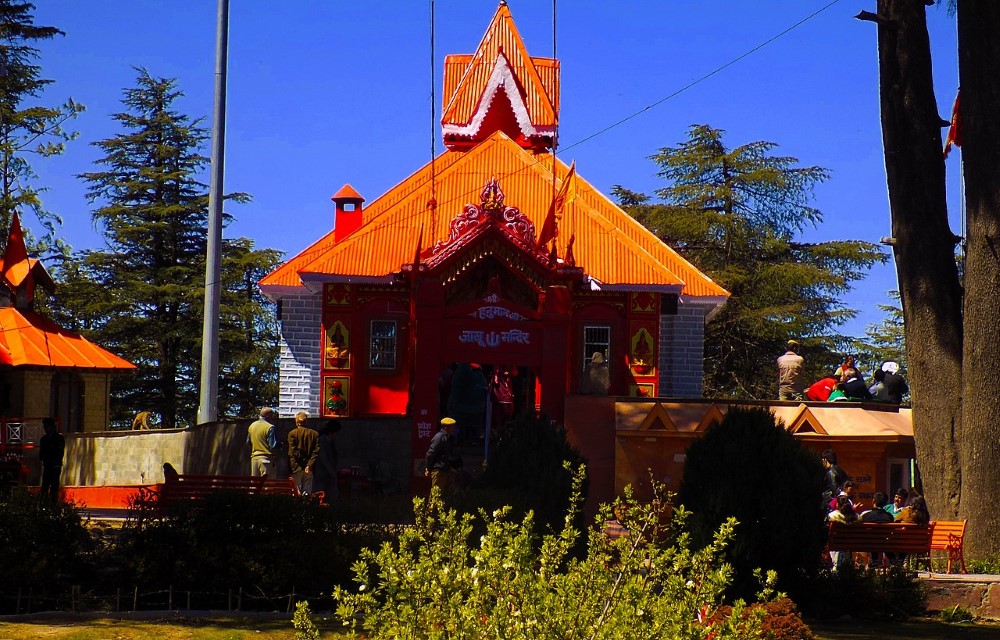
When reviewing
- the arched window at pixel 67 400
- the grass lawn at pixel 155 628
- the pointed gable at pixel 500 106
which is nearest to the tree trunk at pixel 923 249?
the grass lawn at pixel 155 628

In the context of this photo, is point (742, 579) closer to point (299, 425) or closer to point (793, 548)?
point (793, 548)

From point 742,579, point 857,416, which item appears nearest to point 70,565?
point 742,579

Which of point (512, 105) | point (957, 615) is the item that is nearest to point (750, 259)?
point (512, 105)

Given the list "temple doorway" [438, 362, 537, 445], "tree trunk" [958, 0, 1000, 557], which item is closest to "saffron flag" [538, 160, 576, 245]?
"temple doorway" [438, 362, 537, 445]

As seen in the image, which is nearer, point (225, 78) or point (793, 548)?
point (793, 548)

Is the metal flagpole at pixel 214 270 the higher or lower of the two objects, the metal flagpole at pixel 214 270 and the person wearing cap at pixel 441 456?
the higher

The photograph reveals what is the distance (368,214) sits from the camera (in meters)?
32.2

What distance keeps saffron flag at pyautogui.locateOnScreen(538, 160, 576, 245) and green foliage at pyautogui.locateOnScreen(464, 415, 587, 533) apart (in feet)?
31.4

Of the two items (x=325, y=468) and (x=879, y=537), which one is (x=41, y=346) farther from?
(x=879, y=537)

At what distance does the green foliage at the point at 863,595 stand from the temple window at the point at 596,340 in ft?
50.0

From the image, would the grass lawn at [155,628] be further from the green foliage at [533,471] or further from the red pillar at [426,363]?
the red pillar at [426,363]

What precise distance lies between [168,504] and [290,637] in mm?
4577

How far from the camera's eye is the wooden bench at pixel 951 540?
16781 mm

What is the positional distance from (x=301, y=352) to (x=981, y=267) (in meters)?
16.5
